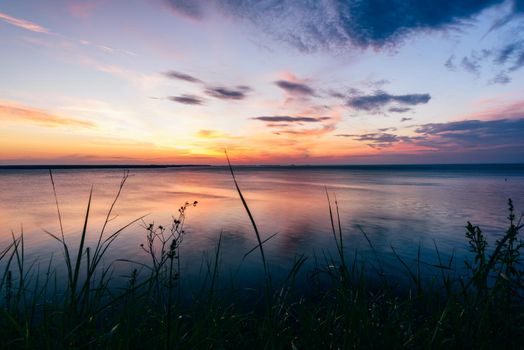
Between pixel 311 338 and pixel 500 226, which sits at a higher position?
pixel 311 338

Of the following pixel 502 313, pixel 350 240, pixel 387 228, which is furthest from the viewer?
pixel 387 228

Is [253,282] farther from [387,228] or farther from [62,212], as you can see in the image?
[62,212]

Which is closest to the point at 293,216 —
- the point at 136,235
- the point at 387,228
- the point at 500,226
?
the point at 387,228

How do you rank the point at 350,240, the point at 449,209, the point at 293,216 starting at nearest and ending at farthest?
the point at 350,240
the point at 293,216
the point at 449,209

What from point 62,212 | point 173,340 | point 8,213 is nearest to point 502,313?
point 173,340

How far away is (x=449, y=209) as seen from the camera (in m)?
23.9

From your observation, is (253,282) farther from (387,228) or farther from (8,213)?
(8,213)

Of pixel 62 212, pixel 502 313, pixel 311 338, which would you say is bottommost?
pixel 62 212

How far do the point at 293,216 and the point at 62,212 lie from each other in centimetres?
1826

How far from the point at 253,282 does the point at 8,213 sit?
22786 mm

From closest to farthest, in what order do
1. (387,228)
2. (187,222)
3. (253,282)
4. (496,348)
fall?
(496,348)
(253,282)
(387,228)
(187,222)

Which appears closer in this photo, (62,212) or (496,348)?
(496,348)

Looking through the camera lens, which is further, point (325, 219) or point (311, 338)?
point (325, 219)

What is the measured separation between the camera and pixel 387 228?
55.6 ft
